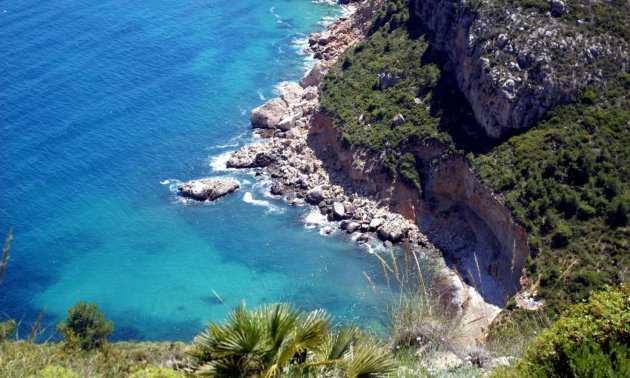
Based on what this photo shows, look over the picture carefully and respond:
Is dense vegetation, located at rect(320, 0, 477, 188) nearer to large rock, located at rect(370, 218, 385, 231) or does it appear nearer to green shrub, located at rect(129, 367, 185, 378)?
large rock, located at rect(370, 218, 385, 231)

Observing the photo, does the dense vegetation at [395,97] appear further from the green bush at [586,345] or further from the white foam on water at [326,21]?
the green bush at [586,345]

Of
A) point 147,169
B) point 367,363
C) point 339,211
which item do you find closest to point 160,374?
point 367,363

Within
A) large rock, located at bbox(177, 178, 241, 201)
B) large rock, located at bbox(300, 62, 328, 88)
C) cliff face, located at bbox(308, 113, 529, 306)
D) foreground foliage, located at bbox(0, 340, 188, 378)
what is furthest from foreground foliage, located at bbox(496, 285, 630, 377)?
large rock, located at bbox(300, 62, 328, 88)

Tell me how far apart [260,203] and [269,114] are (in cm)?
1065

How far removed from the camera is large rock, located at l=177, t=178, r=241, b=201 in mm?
51844

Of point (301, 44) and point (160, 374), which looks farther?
point (301, 44)

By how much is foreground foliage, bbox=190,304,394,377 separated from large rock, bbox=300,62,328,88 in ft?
161

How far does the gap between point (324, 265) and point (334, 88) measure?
18.3m

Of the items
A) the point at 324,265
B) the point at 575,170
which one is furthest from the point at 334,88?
the point at 575,170

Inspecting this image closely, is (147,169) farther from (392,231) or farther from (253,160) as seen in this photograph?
(392,231)

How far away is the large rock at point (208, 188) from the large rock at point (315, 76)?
46.3 ft

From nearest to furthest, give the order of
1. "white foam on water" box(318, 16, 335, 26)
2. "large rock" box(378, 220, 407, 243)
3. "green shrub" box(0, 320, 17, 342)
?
"green shrub" box(0, 320, 17, 342)
"large rock" box(378, 220, 407, 243)
"white foam on water" box(318, 16, 335, 26)

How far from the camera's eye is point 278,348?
534 inches

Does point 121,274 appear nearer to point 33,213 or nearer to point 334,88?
point 33,213
